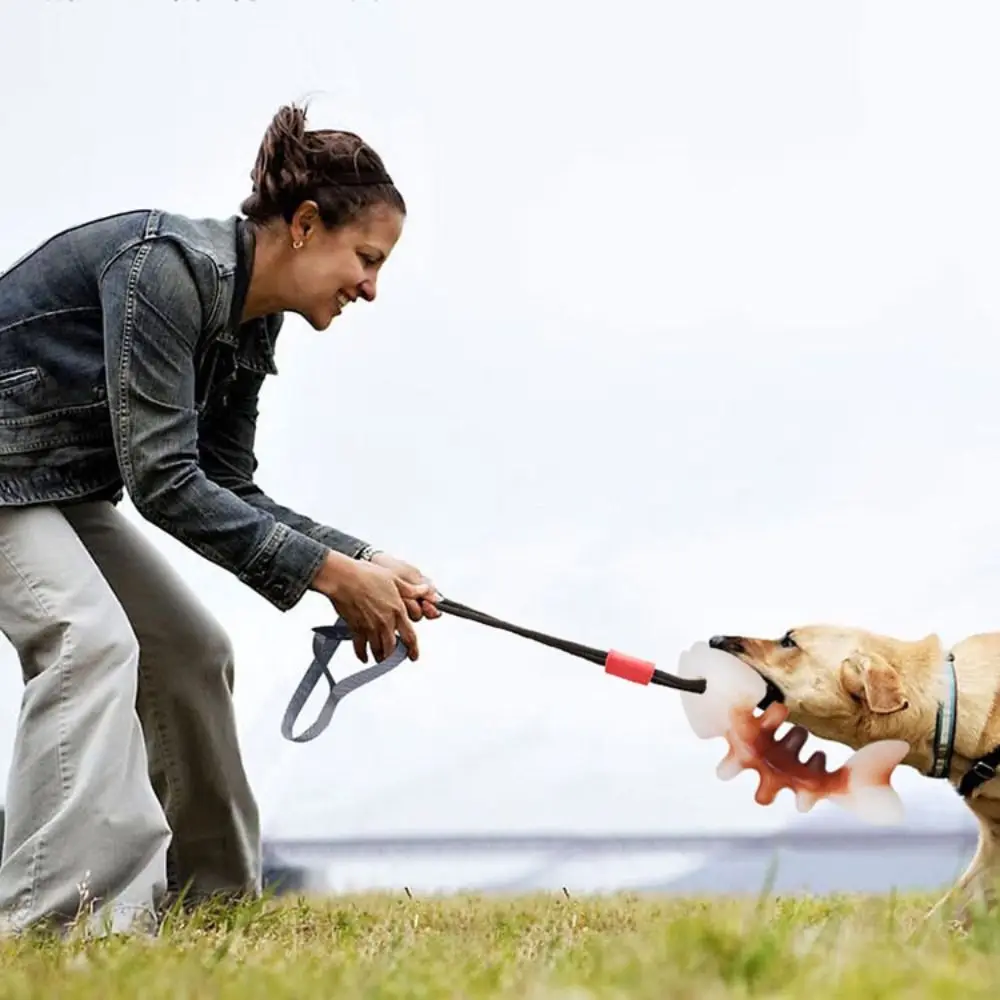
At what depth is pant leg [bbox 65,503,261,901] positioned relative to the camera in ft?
11.2

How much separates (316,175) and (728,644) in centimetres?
140

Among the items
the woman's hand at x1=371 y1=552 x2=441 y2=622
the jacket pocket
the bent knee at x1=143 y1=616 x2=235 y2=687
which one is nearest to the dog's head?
the woman's hand at x1=371 y1=552 x2=441 y2=622

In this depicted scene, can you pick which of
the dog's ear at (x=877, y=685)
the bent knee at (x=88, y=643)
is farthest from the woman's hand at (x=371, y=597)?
the dog's ear at (x=877, y=685)

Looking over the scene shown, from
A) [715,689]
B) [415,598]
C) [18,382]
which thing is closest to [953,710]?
[715,689]

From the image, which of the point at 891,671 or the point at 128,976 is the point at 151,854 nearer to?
the point at 128,976

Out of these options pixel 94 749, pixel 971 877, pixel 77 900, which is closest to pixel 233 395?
pixel 94 749

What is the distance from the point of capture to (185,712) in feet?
11.5

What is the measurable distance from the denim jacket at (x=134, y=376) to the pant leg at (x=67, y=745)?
0.53 ft

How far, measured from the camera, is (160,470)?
114 inches

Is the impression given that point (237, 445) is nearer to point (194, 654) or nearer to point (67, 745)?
point (194, 654)

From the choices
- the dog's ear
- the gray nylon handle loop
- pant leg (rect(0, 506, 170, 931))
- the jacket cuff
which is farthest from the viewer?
the dog's ear

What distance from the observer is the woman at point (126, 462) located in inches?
113

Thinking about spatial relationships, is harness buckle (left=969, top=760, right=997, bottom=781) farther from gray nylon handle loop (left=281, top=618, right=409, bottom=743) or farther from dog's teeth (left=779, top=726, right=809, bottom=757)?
gray nylon handle loop (left=281, top=618, right=409, bottom=743)

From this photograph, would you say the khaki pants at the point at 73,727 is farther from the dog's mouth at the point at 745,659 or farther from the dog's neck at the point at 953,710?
the dog's neck at the point at 953,710
